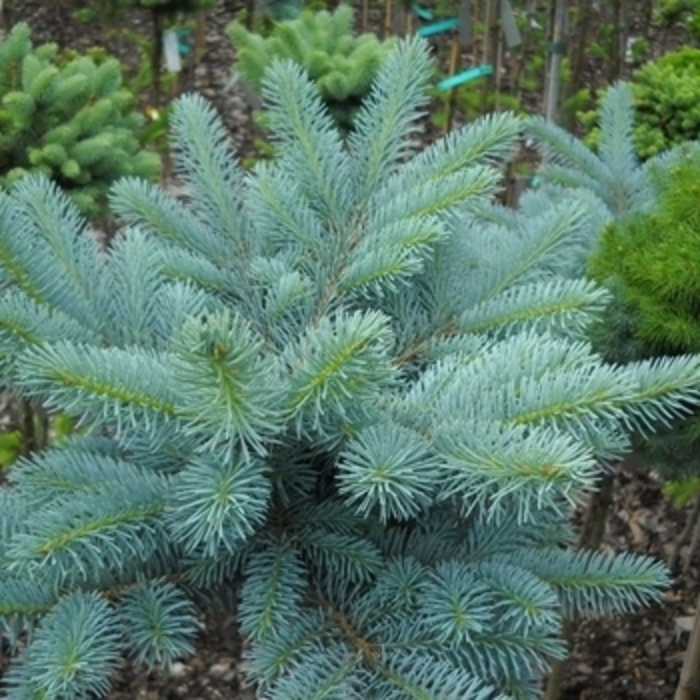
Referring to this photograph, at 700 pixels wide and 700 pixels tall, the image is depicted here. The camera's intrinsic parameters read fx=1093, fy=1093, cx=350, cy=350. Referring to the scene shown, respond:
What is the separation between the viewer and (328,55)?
8.02 feet

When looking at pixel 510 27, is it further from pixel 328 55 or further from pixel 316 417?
pixel 316 417

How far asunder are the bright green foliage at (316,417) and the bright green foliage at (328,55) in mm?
949

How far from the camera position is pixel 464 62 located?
5328 mm

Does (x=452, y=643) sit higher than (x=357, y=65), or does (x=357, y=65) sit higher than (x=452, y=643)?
(x=357, y=65)

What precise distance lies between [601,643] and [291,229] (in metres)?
1.84

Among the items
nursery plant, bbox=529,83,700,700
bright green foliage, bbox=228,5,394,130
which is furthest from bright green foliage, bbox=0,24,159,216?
nursery plant, bbox=529,83,700,700

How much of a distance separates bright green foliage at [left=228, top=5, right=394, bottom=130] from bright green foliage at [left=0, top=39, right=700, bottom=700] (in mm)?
949

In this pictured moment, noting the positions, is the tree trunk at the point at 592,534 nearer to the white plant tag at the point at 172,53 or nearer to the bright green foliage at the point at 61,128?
the bright green foliage at the point at 61,128

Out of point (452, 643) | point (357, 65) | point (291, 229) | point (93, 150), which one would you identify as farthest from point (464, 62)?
point (452, 643)

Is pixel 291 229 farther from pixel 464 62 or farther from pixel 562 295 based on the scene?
pixel 464 62

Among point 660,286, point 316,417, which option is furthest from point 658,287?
point 316,417

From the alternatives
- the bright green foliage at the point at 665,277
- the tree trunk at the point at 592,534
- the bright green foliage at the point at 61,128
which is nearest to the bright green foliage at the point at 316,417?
the bright green foliage at the point at 665,277

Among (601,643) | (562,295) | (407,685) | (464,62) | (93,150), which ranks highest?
(562,295)

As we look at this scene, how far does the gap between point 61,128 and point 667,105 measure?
1246 millimetres
